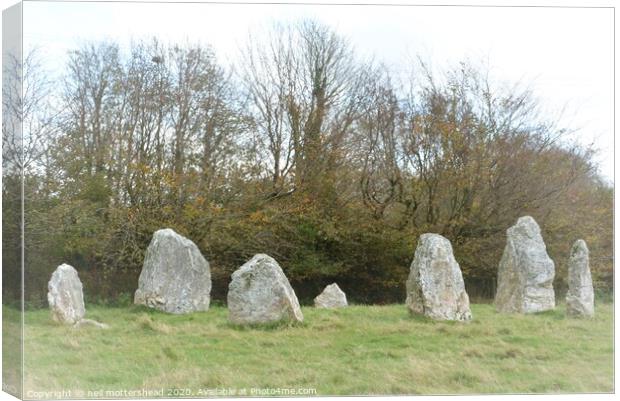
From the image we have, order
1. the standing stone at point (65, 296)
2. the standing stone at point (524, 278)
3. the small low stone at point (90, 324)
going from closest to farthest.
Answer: the standing stone at point (65, 296) < the small low stone at point (90, 324) < the standing stone at point (524, 278)

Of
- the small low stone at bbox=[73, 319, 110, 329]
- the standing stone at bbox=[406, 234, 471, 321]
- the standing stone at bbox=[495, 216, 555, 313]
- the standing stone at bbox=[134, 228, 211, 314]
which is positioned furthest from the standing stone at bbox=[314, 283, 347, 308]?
the small low stone at bbox=[73, 319, 110, 329]

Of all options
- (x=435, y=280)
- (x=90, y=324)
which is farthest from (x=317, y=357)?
(x=435, y=280)

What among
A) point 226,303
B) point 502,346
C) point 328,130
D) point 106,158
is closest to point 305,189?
point 328,130

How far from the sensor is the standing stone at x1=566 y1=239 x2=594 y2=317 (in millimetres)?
13734

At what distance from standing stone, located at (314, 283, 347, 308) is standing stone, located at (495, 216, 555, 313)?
9.28 ft

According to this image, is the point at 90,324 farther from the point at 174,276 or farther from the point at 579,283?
the point at 579,283

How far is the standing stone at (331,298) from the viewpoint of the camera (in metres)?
14.0

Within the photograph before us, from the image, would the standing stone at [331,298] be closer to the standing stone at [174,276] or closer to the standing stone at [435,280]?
the standing stone at [435,280]

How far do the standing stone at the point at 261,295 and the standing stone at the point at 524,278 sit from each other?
3.95 metres

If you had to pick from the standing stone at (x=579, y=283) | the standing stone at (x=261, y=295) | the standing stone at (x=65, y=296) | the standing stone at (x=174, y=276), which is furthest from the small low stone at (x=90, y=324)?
the standing stone at (x=579, y=283)

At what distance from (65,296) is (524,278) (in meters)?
8.12

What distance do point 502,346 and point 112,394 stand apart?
543 centimetres

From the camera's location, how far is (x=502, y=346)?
11805 millimetres

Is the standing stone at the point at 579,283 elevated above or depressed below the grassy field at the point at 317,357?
above
